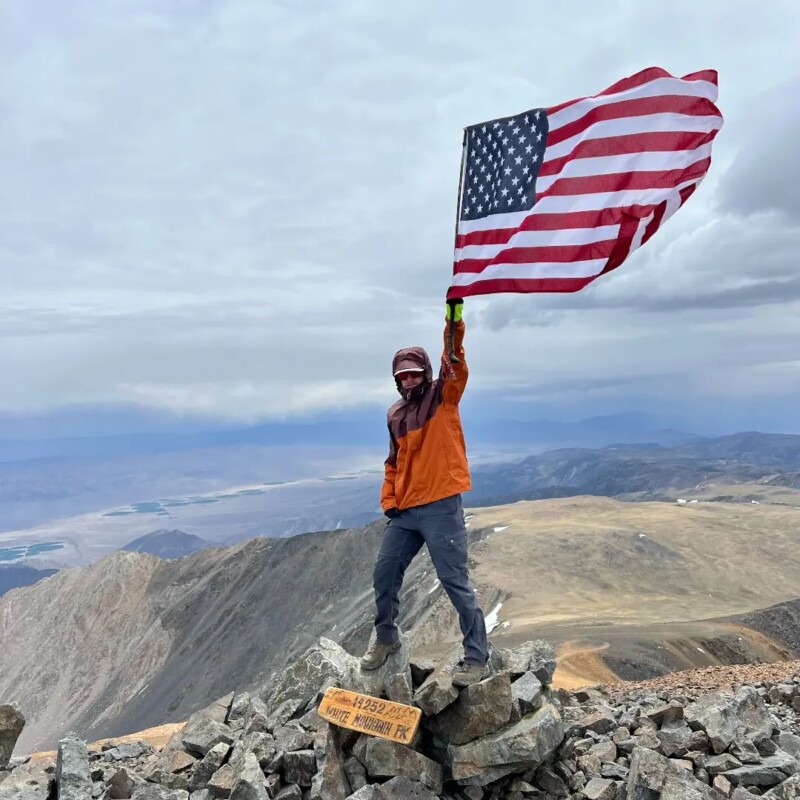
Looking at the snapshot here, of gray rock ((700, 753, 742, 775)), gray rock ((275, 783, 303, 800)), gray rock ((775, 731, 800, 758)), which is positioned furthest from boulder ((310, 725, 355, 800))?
gray rock ((775, 731, 800, 758))

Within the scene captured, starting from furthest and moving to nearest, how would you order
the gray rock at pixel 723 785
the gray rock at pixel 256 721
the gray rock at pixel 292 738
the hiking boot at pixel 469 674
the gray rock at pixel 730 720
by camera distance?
1. the gray rock at pixel 256 721
2. the gray rock at pixel 730 720
3. the gray rock at pixel 292 738
4. the hiking boot at pixel 469 674
5. the gray rock at pixel 723 785

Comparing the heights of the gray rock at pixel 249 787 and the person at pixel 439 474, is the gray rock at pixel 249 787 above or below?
below

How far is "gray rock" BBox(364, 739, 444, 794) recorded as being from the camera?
7.11m

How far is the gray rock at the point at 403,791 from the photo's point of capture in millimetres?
6781

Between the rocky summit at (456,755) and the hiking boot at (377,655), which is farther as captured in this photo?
the hiking boot at (377,655)

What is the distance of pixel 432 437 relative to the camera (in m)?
7.57

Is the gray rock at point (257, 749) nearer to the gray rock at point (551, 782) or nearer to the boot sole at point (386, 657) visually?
the boot sole at point (386, 657)

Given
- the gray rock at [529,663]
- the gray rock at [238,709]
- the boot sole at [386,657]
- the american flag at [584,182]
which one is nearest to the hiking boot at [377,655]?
the boot sole at [386,657]

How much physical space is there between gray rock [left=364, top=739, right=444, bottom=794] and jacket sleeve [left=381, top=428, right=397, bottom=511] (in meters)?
2.50

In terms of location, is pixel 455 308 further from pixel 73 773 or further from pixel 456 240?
pixel 73 773

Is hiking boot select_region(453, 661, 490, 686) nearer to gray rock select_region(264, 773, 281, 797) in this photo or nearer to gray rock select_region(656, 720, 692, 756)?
gray rock select_region(264, 773, 281, 797)

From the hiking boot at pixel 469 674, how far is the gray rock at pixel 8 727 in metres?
5.56

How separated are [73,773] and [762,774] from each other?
Answer: 7478 millimetres

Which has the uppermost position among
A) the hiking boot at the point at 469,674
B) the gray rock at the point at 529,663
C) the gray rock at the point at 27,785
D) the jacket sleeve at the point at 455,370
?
the jacket sleeve at the point at 455,370
